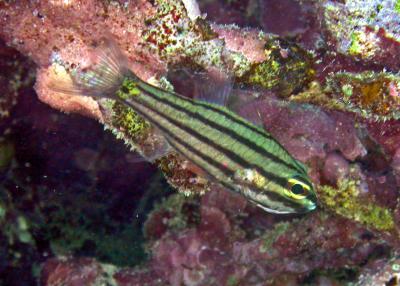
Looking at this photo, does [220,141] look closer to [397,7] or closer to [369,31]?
[369,31]

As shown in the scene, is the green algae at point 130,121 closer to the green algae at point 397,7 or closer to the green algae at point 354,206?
the green algae at point 354,206

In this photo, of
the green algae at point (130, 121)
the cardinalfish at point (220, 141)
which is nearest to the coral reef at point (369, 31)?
the cardinalfish at point (220, 141)

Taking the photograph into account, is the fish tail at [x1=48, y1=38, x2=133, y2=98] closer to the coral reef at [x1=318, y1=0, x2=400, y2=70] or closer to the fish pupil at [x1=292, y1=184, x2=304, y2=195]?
the fish pupil at [x1=292, y1=184, x2=304, y2=195]

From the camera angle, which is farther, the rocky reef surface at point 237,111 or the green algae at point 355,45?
the green algae at point 355,45

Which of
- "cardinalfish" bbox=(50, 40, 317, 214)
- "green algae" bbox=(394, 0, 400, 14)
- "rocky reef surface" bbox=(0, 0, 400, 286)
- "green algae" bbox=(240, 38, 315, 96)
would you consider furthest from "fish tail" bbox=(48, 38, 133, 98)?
"green algae" bbox=(394, 0, 400, 14)

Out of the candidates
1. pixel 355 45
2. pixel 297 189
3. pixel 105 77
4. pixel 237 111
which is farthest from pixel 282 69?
pixel 105 77

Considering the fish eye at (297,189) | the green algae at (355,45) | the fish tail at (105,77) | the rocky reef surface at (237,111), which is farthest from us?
the green algae at (355,45)

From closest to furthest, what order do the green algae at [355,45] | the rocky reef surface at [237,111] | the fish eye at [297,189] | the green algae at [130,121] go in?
1. the fish eye at [297,189]
2. the rocky reef surface at [237,111]
3. the green algae at [130,121]
4. the green algae at [355,45]
